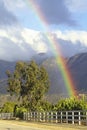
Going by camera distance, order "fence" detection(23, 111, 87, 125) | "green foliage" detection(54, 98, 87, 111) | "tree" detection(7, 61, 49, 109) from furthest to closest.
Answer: "tree" detection(7, 61, 49, 109)
"green foliage" detection(54, 98, 87, 111)
"fence" detection(23, 111, 87, 125)

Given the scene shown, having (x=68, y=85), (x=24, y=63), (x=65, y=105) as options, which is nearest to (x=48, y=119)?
(x=65, y=105)

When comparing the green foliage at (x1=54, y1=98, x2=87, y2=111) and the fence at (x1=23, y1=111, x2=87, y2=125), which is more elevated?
the green foliage at (x1=54, y1=98, x2=87, y2=111)

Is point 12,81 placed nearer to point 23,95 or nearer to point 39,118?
point 23,95

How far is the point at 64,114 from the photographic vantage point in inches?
1826

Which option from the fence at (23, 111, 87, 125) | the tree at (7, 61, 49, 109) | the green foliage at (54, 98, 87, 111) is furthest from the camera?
the tree at (7, 61, 49, 109)

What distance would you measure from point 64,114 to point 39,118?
8776 millimetres

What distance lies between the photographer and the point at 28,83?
91625 mm

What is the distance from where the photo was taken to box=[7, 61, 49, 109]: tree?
298ft

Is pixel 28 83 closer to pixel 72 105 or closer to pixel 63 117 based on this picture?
pixel 72 105

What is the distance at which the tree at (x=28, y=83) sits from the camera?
90.8 meters

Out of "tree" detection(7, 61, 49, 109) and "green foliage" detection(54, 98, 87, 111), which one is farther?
"tree" detection(7, 61, 49, 109)

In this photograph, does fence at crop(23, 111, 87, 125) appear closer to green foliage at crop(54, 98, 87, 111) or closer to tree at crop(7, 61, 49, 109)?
green foliage at crop(54, 98, 87, 111)

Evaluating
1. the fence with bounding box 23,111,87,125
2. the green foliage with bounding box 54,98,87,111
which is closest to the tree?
the fence with bounding box 23,111,87,125

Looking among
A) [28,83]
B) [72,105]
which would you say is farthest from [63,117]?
[28,83]
